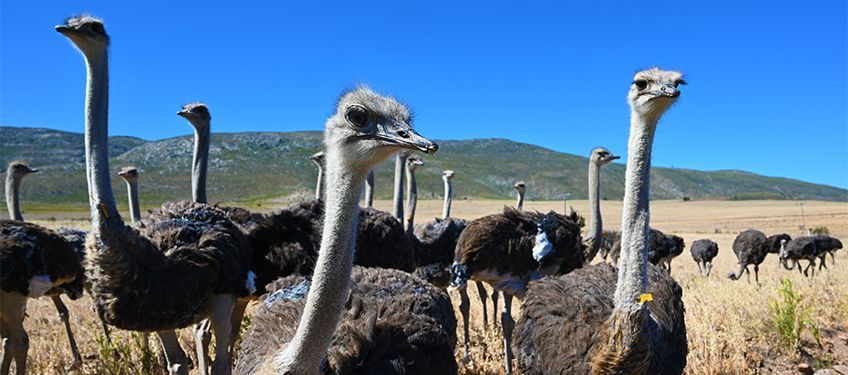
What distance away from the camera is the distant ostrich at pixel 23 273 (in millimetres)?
5297

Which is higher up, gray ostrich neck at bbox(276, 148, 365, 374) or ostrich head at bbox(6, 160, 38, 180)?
ostrich head at bbox(6, 160, 38, 180)

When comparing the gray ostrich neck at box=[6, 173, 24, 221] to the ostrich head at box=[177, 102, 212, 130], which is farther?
the gray ostrich neck at box=[6, 173, 24, 221]

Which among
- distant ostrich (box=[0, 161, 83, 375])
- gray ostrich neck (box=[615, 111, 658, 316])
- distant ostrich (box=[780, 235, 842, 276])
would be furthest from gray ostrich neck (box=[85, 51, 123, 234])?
distant ostrich (box=[780, 235, 842, 276])

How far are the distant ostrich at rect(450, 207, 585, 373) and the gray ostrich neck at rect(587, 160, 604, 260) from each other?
73 cm

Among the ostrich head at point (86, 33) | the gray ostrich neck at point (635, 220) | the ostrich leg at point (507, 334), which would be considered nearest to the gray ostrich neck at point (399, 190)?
the ostrich leg at point (507, 334)

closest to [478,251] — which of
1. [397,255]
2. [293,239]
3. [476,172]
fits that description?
[397,255]

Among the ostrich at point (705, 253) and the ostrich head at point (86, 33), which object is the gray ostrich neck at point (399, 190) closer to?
the ostrich head at point (86, 33)

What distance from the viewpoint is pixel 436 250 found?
814 cm

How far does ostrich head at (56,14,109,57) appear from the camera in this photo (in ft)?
14.7

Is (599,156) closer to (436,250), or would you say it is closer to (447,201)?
(436,250)

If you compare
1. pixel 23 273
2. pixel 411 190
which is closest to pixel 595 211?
pixel 411 190

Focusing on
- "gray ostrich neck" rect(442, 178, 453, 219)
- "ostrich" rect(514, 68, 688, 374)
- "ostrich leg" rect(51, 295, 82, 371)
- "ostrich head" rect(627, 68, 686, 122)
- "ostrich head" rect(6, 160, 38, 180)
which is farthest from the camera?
"gray ostrich neck" rect(442, 178, 453, 219)

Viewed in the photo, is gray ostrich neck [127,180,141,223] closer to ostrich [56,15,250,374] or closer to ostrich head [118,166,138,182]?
ostrich head [118,166,138,182]

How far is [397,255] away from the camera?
6.11m
